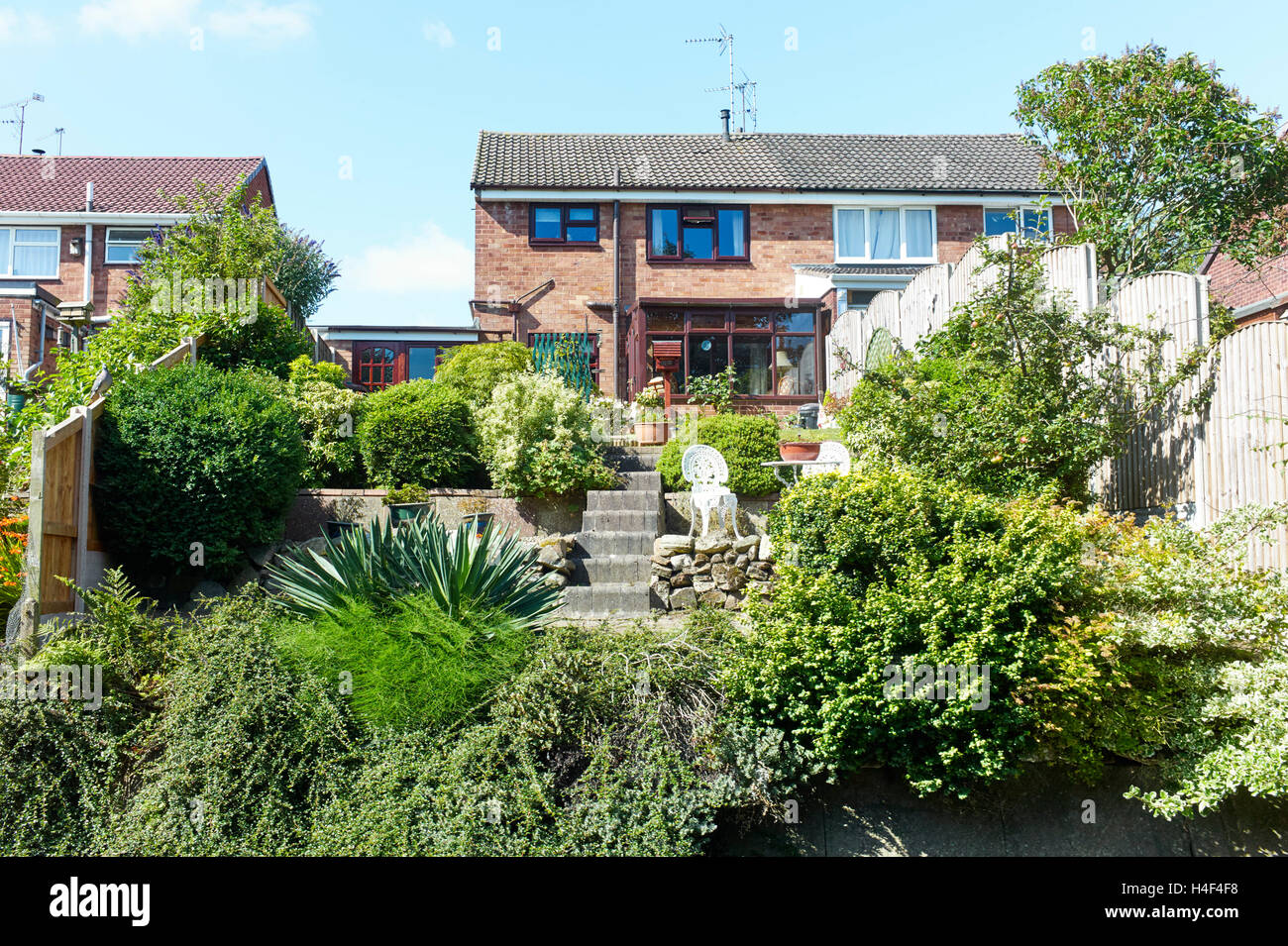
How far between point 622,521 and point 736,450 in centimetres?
204

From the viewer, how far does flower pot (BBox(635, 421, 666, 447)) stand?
15.2m

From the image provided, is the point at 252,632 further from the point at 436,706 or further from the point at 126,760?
the point at 436,706

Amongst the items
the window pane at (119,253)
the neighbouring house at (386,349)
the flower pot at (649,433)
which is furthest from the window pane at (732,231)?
the window pane at (119,253)

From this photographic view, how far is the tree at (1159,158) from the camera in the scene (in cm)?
1505

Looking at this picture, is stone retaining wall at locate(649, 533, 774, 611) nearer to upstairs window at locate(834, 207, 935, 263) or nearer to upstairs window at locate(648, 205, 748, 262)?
upstairs window at locate(648, 205, 748, 262)

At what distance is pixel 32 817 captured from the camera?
20.6 feet

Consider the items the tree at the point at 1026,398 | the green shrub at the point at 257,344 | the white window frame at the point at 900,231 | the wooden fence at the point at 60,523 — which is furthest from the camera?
the white window frame at the point at 900,231

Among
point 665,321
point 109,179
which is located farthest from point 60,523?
point 109,179

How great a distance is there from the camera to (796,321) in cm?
2108

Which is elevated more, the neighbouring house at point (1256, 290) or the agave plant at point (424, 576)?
the neighbouring house at point (1256, 290)

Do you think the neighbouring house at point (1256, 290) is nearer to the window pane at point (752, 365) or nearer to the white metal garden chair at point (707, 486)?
the window pane at point (752, 365)

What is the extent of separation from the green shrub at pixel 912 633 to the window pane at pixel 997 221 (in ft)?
62.7

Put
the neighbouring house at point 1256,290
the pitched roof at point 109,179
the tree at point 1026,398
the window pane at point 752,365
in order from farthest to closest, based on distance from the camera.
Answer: the pitched roof at point 109,179 → the window pane at point 752,365 → the neighbouring house at point 1256,290 → the tree at point 1026,398

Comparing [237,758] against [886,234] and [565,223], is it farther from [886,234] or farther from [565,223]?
[886,234]
